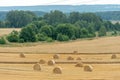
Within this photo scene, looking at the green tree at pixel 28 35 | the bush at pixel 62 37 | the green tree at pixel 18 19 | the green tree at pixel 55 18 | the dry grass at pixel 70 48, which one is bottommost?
the green tree at pixel 18 19

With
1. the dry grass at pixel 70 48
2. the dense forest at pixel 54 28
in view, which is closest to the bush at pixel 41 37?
the dense forest at pixel 54 28

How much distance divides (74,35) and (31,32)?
7.95 meters

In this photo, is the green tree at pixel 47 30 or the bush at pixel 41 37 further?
the green tree at pixel 47 30

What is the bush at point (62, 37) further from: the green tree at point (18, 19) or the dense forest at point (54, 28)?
the green tree at point (18, 19)

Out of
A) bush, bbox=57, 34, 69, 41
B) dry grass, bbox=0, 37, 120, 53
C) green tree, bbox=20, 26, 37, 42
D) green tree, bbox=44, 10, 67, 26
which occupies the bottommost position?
green tree, bbox=44, 10, 67, 26

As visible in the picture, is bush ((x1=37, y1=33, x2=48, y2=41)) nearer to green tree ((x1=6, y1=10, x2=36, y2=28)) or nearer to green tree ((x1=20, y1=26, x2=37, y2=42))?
green tree ((x1=20, y1=26, x2=37, y2=42))

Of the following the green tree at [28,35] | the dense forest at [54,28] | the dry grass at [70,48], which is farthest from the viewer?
the dense forest at [54,28]

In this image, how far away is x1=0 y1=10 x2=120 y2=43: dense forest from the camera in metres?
63.7

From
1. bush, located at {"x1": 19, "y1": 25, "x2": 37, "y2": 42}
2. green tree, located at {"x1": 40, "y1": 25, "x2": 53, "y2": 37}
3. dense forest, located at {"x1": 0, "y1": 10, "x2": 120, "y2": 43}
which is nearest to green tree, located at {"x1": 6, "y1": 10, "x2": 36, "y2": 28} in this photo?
dense forest, located at {"x1": 0, "y1": 10, "x2": 120, "y2": 43}

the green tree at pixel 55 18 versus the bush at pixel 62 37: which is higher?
the bush at pixel 62 37

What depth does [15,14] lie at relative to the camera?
10256 cm

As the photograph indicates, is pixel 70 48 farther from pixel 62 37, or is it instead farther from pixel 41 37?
pixel 41 37

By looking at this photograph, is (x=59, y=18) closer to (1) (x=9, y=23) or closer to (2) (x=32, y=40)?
(1) (x=9, y=23)

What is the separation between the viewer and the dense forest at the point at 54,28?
63697mm
